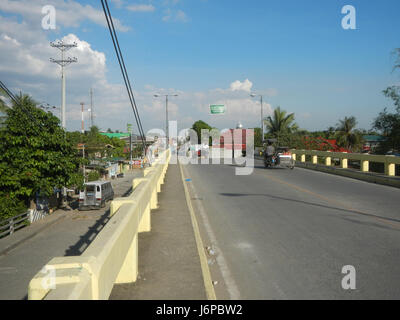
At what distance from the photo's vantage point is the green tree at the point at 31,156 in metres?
21.2

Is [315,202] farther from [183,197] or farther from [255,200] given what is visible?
[183,197]

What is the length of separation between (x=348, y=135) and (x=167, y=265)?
1904 inches

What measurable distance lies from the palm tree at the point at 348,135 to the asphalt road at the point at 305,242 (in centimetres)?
3693

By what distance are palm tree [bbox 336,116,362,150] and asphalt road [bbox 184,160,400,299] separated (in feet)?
121

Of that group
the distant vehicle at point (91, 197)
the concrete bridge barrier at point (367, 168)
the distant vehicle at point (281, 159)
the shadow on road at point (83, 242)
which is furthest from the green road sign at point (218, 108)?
the shadow on road at point (83, 242)

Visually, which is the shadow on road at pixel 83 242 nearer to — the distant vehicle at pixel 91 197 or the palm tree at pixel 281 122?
the distant vehicle at pixel 91 197

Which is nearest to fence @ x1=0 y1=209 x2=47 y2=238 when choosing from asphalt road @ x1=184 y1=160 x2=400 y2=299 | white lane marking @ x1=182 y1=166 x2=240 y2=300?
asphalt road @ x1=184 y1=160 x2=400 y2=299

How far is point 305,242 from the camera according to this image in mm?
7336

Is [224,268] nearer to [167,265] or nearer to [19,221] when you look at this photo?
[167,265]

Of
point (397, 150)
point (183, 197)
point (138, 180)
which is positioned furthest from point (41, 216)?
point (397, 150)

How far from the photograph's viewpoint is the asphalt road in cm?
513

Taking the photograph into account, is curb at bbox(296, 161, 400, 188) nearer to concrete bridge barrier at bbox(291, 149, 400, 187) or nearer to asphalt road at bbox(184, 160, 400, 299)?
concrete bridge barrier at bbox(291, 149, 400, 187)

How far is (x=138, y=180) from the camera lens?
8.16 m
